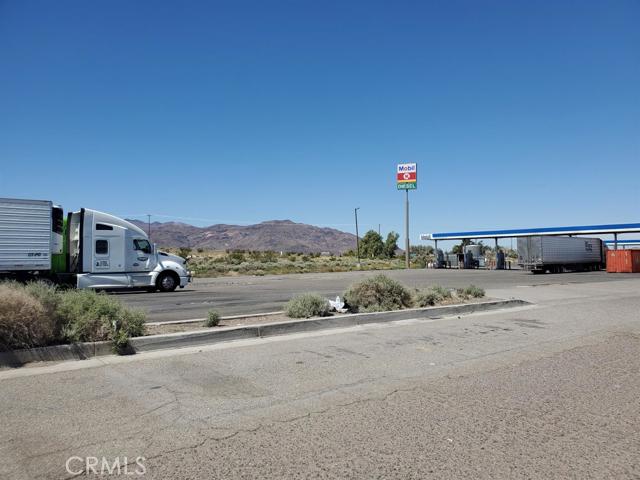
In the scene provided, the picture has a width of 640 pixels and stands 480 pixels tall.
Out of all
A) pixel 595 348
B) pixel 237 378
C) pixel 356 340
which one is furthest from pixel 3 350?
pixel 595 348

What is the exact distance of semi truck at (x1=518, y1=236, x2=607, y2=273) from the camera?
46.1 m

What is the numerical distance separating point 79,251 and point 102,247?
857 millimetres

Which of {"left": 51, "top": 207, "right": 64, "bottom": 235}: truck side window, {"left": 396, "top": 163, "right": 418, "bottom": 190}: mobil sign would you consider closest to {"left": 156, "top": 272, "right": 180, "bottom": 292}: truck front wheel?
{"left": 51, "top": 207, "right": 64, "bottom": 235}: truck side window

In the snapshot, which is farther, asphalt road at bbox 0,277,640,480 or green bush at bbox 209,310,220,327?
green bush at bbox 209,310,220,327

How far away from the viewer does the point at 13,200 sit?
58.9 feet

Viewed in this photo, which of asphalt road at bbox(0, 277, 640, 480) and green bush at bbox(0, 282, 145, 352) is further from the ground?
green bush at bbox(0, 282, 145, 352)

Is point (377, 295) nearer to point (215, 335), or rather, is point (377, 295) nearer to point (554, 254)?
point (215, 335)

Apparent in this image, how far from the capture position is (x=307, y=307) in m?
11.8

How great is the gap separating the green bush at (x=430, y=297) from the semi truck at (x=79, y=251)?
12.5 metres

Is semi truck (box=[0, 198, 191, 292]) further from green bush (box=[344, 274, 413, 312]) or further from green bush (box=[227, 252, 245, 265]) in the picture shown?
green bush (box=[227, 252, 245, 265])

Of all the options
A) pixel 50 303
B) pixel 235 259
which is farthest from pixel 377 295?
pixel 235 259

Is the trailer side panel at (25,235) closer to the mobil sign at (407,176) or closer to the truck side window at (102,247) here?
the truck side window at (102,247)

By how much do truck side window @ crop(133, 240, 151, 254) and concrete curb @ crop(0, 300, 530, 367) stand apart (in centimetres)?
1318

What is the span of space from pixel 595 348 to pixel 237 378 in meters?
6.53
